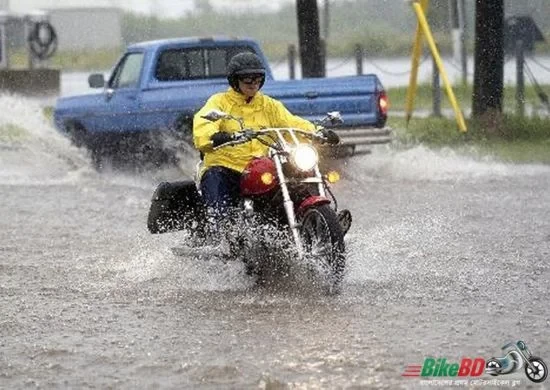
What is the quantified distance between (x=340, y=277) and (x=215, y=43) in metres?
9.38

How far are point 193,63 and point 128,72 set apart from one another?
0.93 m

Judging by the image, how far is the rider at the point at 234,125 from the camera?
10.9m

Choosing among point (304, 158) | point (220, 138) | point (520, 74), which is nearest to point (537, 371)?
point (304, 158)

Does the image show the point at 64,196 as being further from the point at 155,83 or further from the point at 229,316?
the point at 229,316

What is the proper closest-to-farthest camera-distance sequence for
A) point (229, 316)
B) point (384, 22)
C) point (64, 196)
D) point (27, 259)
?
point (229, 316)
point (27, 259)
point (64, 196)
point (384, 22)

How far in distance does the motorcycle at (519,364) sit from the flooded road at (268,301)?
0.26 ft

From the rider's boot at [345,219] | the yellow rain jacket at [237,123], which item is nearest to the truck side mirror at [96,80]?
the yellow rain jacket at [237,123]

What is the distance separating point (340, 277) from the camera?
33.6 ft

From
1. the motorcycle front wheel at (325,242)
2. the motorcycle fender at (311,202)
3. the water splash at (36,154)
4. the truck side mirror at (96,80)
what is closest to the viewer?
the motorcycle front wheel at (325,242)

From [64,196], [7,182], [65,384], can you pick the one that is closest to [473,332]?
[65,384]

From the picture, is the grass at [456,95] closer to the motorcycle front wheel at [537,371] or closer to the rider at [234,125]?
the rider at [234,125]

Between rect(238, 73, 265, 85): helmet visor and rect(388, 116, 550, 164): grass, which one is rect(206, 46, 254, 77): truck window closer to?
rect(388, 116, 550, 164): grass

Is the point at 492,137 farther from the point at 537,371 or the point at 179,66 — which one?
the point at 537,371

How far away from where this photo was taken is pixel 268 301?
1009 cm
